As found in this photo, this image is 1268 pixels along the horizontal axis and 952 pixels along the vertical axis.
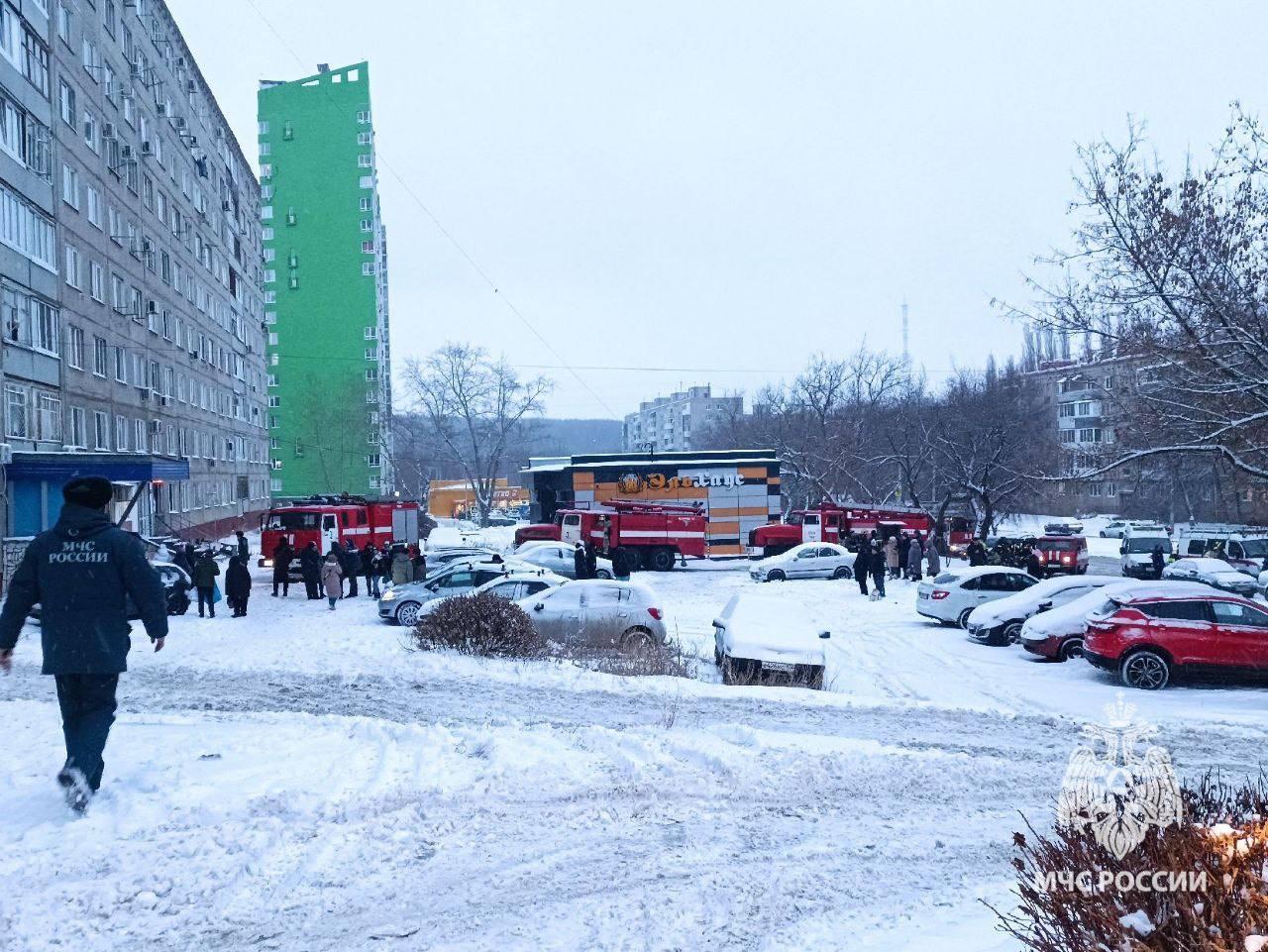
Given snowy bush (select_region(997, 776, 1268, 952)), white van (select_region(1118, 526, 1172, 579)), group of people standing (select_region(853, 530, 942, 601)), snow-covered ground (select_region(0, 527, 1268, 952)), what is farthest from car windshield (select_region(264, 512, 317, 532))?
snowy bush (select_region(997, 776, 1268, 952))

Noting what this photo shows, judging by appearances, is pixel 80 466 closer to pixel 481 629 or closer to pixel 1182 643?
pixel 481 629

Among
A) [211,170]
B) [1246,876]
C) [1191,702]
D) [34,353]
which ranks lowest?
[1191,702]

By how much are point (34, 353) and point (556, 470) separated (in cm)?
2209

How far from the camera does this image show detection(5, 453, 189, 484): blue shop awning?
2502cm

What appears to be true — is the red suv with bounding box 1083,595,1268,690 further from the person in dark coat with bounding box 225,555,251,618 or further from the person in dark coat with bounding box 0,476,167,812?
the person in dark coat with bounding box 225,555,251,618

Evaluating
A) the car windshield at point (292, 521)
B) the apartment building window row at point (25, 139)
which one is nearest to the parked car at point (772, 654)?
the apartment building window row at point (25, 139)

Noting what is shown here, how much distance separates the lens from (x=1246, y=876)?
292 cm

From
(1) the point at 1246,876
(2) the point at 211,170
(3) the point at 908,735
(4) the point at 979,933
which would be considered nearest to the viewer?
(1) the point at 1246,876

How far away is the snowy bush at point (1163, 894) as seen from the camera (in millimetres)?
2770

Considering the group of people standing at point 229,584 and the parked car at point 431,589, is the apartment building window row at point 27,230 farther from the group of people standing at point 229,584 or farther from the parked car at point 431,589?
the parked car at point 431,589

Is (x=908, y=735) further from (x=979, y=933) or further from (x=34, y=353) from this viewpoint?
(x=34, y=353)

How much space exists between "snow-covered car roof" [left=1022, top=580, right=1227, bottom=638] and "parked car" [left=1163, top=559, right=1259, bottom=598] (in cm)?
1245

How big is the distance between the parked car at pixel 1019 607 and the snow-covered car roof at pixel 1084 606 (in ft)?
4.70

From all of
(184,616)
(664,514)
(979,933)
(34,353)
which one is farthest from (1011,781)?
(664,514)
